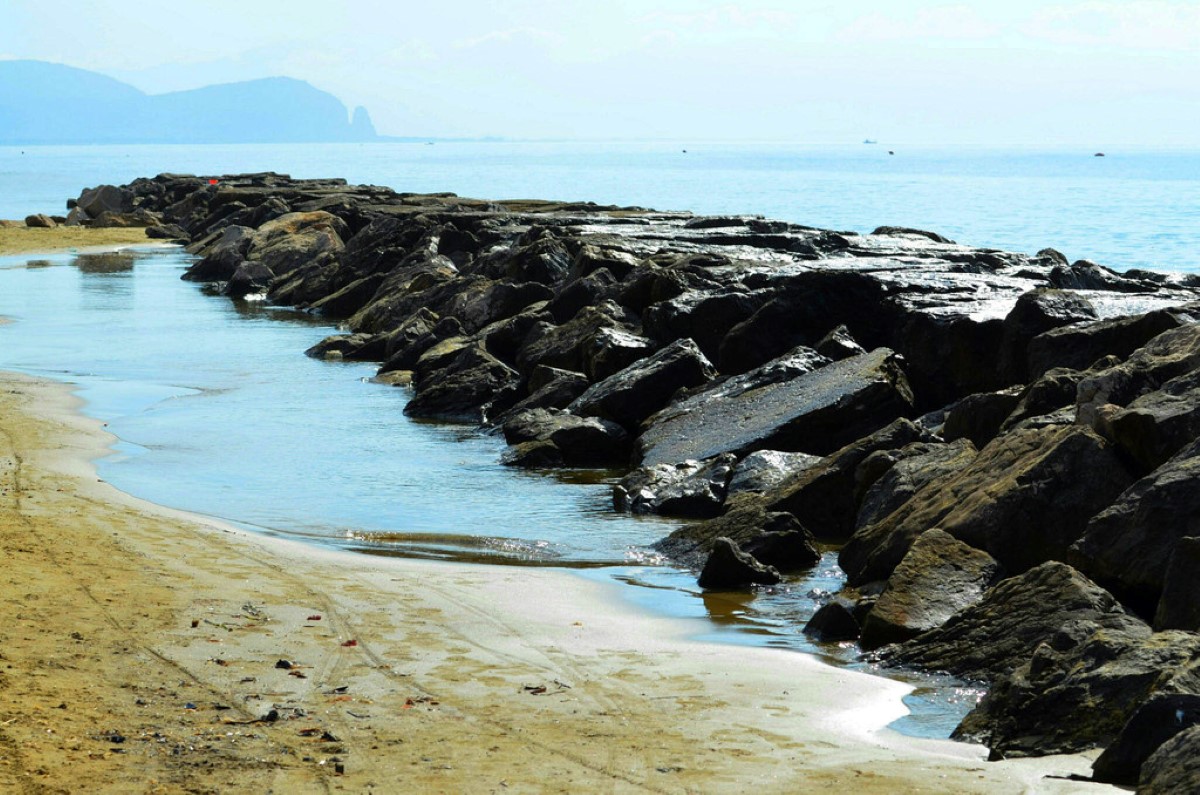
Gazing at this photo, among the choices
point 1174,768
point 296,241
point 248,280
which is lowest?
point 248,280

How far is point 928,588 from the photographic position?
8.06 metres

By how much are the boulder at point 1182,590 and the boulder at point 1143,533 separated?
0.33 m

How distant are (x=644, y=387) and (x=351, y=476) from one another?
11.1ft

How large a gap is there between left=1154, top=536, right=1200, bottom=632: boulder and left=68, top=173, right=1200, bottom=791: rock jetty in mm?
12

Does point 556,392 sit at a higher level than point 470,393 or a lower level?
higher

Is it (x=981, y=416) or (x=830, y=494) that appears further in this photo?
(x=981, y=416)

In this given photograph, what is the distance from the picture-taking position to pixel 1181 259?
40250mm

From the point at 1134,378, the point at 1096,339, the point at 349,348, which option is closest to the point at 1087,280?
the point at 1096,339

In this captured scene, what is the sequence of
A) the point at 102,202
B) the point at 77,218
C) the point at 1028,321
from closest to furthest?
the point at 1028,321
the point at 77,218
the point at 102,202

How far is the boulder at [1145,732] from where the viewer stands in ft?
17.1

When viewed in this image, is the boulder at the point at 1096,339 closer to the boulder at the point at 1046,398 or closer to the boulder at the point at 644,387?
the boulder at the point at 1046,398

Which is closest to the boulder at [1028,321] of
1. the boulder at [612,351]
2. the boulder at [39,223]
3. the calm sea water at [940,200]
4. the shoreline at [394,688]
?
the boulder at [612,351]

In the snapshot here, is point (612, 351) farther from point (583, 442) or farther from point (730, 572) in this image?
point (730, 572)

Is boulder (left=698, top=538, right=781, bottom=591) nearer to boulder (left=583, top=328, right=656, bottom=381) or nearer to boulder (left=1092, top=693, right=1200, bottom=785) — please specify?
boulder (left=1092, top=693, right=1200, bottom=785)
